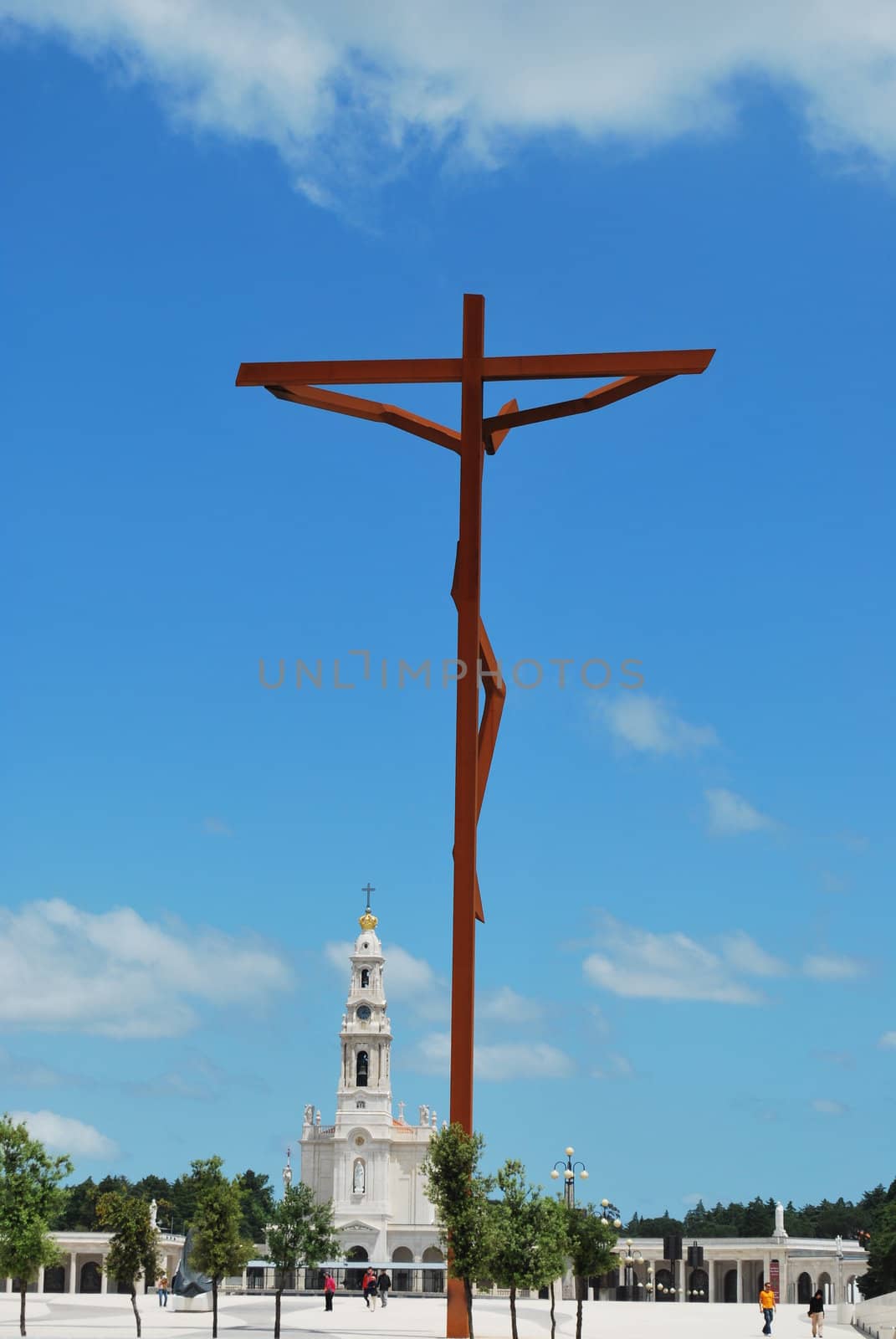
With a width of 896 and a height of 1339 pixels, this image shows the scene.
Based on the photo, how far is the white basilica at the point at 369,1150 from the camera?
391 feet

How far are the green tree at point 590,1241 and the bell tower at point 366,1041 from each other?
84.7 metres

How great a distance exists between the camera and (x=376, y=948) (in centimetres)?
12306

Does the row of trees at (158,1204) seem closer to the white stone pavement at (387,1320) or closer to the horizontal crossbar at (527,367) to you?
the white stone pavement at (387,1320)

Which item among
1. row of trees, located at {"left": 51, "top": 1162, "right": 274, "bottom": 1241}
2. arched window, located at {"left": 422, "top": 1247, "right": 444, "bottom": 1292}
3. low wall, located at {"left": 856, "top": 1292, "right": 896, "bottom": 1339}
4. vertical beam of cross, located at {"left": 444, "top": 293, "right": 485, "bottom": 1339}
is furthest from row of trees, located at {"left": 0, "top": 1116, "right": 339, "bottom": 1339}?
row of trees, located at {"left": 51, "top": 1162, "right": 274, "bottom": 1241}

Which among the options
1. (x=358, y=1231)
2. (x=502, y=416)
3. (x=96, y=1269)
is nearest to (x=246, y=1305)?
(x=502, y=416)

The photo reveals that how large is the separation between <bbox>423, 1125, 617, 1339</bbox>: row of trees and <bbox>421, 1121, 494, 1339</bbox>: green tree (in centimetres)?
2

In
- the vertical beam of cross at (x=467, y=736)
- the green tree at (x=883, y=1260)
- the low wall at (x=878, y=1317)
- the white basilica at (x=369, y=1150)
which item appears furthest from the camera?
the white basilica at (x=369, y=1150)

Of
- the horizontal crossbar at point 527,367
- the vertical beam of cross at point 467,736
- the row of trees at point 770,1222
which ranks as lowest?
the row of trees at point 770,1222

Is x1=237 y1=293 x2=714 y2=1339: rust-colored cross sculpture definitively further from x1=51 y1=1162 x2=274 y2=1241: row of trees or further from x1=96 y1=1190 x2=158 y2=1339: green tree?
x1=51 y1=1162 x2=274 y2=1241: row of trees

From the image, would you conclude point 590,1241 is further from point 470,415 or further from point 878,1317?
point 470,415

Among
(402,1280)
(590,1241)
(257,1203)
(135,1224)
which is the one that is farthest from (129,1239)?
(257,1203)

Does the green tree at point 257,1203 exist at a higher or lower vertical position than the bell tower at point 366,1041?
lower

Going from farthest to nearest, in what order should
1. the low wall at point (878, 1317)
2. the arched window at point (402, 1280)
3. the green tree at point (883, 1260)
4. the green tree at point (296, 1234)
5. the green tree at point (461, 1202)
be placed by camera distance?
the arched window at point (402, 1280), the green tree at point (883, 1260), the low wall at point (878, 1317), the green tree at point (296, 1234), the green tree at point (461, 1202)

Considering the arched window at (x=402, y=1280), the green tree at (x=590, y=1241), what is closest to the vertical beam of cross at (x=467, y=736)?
the green tree at (x=590, y=1241)
